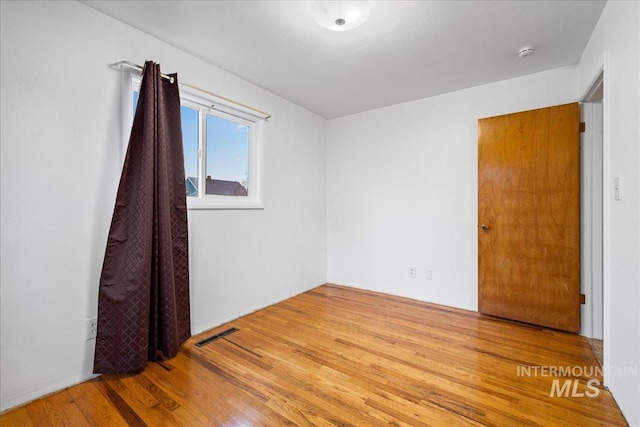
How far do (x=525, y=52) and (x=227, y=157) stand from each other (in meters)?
2.72

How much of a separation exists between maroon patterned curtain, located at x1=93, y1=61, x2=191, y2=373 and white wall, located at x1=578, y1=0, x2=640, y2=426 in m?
2.63

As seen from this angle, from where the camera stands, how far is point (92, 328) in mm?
1798

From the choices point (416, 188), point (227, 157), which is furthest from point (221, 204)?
point (416, 188)

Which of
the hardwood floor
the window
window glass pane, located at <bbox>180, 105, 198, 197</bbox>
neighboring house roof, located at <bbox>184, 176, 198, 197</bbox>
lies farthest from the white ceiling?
the hardwood floor

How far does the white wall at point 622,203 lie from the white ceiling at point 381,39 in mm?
390

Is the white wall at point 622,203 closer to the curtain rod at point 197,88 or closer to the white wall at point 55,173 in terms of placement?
the curtain rod at point 197,88

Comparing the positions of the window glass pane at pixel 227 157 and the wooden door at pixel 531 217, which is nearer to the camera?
the wooden door at pixel 531 217

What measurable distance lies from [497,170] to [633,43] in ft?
4.55

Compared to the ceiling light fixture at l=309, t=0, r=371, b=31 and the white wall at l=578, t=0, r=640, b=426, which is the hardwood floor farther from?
the ceiling light fixture at l=309, t=0, r=371, b=31

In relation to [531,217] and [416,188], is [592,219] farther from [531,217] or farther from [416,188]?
[416,188]

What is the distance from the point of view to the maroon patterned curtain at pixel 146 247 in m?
1.76

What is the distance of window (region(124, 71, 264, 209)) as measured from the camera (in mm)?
2445

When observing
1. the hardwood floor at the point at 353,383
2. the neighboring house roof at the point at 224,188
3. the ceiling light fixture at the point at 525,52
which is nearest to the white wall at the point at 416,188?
the ceiling light fixture at the point at 525,52

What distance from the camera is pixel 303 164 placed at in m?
3.59
